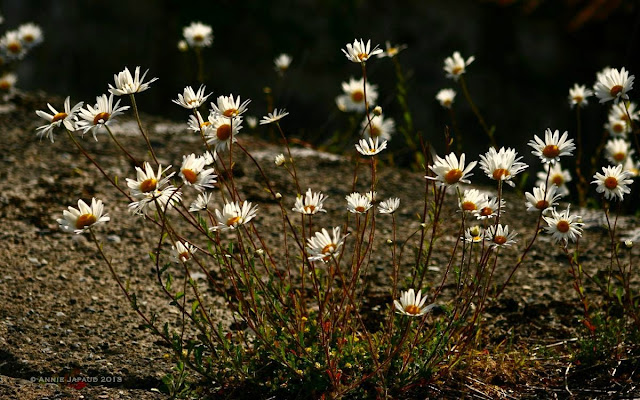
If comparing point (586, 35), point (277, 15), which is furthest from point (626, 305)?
point (277, 15)

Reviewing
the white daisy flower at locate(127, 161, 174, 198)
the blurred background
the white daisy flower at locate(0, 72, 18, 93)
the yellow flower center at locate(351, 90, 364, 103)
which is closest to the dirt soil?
the white daisy flower at locate(0, 72, 18, 93)

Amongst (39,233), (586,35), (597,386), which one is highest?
(586,35)

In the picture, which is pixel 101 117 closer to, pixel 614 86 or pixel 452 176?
pixel 452 176

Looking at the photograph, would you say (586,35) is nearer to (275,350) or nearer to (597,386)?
(597,386)

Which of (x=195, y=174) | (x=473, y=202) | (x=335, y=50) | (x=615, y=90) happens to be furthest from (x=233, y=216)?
(x=335, y=50)

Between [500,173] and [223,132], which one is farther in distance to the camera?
[223,132]

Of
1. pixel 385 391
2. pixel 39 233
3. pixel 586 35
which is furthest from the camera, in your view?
pixel 586 35
